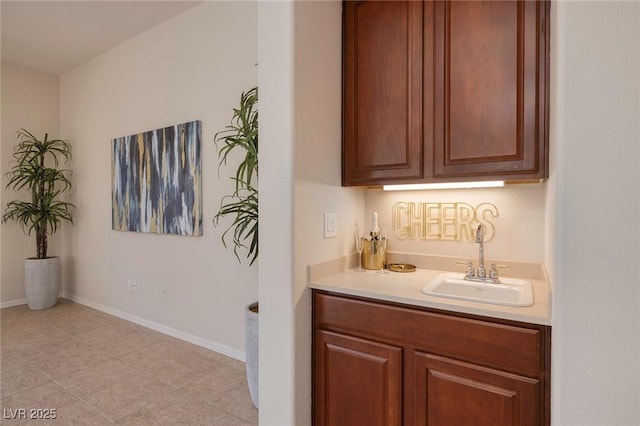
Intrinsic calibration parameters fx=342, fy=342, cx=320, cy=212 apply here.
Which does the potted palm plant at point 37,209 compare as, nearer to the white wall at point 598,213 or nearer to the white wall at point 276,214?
the white wall at point 276,214

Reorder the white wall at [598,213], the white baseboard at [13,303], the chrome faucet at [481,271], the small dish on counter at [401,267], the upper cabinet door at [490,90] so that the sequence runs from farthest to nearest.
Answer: the white baseboard at [13,303] → the small dish on counter at [401,267] → the chrome faucet at [481,271] → the upper cabinet door at [490,90] → the white wall at [598,213]

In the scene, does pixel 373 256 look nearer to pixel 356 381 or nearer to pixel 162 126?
pixel 356 381

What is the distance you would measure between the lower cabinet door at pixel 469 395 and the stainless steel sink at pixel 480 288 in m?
0.29

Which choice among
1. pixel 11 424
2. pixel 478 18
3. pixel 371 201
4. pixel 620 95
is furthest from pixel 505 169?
pixel 11 424

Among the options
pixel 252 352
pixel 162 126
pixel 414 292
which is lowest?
pixel 252 352

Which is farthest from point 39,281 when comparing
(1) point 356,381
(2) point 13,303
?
(1) point 356,381

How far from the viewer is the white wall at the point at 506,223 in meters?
1.64

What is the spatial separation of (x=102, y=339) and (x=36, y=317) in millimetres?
1291

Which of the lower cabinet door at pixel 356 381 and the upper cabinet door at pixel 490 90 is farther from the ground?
the upper cabinet door at pixel 490 90

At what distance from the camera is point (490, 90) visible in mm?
1454

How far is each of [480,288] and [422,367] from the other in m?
0.50

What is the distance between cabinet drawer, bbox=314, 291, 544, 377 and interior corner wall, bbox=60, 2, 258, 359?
1258 mm

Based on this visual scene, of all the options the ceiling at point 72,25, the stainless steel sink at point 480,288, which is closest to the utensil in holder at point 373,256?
Answer: the stainless steel sink at point 480,288

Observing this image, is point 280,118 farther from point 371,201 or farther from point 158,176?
point 158,176
